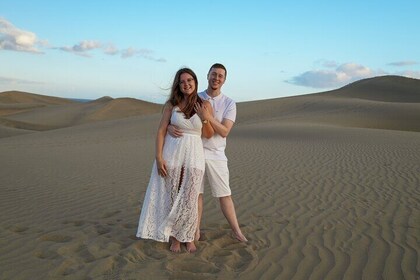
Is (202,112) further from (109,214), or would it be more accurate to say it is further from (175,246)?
(109,214)

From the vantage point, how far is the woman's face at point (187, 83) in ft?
13.9

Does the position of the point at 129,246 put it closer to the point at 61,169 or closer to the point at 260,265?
the point at 260,265

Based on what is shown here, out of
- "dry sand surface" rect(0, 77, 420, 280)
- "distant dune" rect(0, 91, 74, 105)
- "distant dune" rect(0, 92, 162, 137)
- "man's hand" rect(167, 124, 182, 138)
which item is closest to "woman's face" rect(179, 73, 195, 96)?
"man's hand" rect(167, 124, 182, 138)

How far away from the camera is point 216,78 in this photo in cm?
434

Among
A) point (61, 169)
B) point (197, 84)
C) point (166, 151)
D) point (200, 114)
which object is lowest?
point (61, 169)

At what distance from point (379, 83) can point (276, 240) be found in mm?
51498

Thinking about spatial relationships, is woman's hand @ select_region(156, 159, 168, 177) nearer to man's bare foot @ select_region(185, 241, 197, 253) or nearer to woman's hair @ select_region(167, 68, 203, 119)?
woman's hair @ select_region(167, 68, 203, 119)

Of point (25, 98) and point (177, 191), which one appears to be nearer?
point (177, 191)

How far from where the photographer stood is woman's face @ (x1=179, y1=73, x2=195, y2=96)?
4.23 m

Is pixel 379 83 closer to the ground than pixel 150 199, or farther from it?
farther from it

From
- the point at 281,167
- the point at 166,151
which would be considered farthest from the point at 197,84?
the point at 281,167

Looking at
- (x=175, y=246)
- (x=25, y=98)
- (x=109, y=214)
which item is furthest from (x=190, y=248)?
(x=25, y=98)

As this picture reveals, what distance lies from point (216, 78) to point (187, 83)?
32 cm

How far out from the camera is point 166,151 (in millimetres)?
4371
